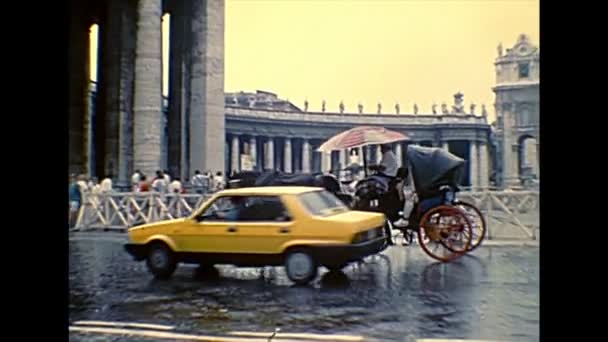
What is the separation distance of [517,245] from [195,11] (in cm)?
537

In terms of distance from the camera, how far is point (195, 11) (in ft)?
29.2

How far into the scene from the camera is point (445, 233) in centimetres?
599

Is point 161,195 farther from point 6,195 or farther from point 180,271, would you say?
point 6,195

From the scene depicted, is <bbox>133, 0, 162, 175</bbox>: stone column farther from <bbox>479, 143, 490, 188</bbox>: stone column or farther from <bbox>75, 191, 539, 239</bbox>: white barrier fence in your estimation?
<bbox>479, 143, 490, 188</bbox>: stone column

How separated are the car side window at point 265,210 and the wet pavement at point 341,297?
0.43 meters

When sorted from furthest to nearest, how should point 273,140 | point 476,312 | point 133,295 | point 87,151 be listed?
point 87,151
point 273,140
point 133,295
point 476,312

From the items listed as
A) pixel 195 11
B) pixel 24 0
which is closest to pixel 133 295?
pixel 24 0

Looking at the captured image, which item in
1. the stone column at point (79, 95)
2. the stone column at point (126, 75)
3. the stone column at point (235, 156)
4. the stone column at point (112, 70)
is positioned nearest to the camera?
the stone column at point (235, 156)

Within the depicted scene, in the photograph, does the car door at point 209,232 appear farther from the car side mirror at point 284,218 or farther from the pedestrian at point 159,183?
the pedestrian at point 159,183

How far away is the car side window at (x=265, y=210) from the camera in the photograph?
5.68 metres

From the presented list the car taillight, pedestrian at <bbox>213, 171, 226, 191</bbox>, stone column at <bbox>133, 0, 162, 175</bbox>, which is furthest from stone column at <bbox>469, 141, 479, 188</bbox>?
stone column at <bbox>133, 0, 162, 175</bbox>

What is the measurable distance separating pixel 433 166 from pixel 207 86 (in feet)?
13.2

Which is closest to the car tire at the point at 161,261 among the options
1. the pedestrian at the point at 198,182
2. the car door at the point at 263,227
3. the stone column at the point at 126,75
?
the car door at the point at 263,227
